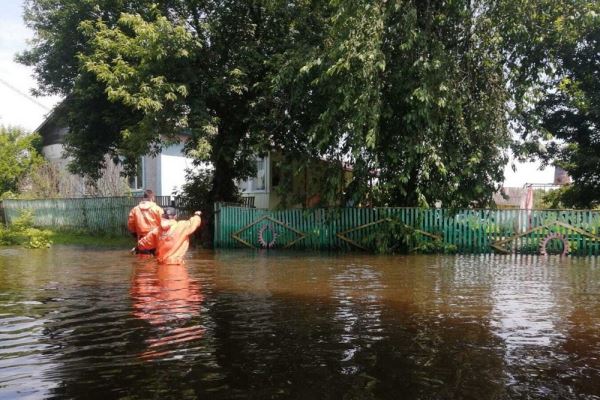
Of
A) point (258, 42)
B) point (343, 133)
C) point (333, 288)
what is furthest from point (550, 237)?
point (258, 42)

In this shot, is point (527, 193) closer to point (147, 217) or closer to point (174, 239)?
point (147, 217)

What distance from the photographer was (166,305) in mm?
7430

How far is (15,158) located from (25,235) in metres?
13.0

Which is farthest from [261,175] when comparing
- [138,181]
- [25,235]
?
[25,235]

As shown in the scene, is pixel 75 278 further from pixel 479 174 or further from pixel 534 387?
pixel 479 174

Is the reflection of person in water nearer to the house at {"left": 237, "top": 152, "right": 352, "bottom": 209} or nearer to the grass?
the house at {"left": 237, "top": 152, "right": 352, "bottom": 209}

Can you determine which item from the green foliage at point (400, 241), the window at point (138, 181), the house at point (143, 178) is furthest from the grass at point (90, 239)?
the green foliage at point (400, 241)

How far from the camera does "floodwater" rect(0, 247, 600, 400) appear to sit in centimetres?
421

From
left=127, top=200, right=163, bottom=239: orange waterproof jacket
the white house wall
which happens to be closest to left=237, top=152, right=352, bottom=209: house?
left=127, top=200, right=163, bottom=239: orange waterproof jacket

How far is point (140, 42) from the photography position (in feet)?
54.6

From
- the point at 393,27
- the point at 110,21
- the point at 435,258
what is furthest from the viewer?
the point at 110,21

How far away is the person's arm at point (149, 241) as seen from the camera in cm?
1332

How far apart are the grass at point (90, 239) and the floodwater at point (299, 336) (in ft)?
32.5

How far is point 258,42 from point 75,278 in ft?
36.5
